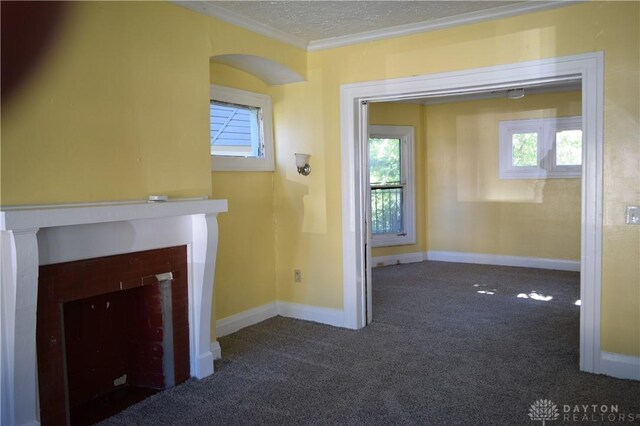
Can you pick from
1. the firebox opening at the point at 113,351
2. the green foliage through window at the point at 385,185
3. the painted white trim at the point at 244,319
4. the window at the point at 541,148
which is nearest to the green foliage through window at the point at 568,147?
the window at the point at 541,148

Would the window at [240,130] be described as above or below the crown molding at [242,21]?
below

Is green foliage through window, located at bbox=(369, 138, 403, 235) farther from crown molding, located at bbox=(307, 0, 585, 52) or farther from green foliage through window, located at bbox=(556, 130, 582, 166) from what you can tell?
crown molding, located at bbox=(307, 0, 585, 52)

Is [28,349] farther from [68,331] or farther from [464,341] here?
[464,341]

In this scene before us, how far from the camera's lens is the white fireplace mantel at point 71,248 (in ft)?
6.98

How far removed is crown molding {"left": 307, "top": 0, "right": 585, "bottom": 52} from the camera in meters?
3.22

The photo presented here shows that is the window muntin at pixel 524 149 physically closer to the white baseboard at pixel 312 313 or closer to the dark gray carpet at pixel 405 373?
the dark gray carpet at pixel 405 373

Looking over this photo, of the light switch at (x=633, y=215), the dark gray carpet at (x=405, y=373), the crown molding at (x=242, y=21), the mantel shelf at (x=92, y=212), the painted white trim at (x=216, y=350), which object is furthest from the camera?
the painted white trim at (x=216, y=350)

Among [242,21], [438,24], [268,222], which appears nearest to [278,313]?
[268,222]

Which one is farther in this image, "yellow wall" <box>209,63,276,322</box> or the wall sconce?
the wall sconce

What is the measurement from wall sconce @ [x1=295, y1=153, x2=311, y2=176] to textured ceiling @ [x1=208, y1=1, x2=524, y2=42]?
1010 mm

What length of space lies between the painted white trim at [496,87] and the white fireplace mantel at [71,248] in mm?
1328

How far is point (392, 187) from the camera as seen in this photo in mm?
7086

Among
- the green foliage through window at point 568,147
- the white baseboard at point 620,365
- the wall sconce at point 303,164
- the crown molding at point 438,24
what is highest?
the crown molding at point 438,24

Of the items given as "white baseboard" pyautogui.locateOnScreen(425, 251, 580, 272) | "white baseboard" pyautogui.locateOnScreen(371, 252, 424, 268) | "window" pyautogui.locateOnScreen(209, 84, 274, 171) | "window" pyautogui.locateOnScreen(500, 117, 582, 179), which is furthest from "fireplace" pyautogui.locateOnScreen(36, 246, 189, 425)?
"window" pyautogui.locateOnScreen(500, 117, 582, 179)
